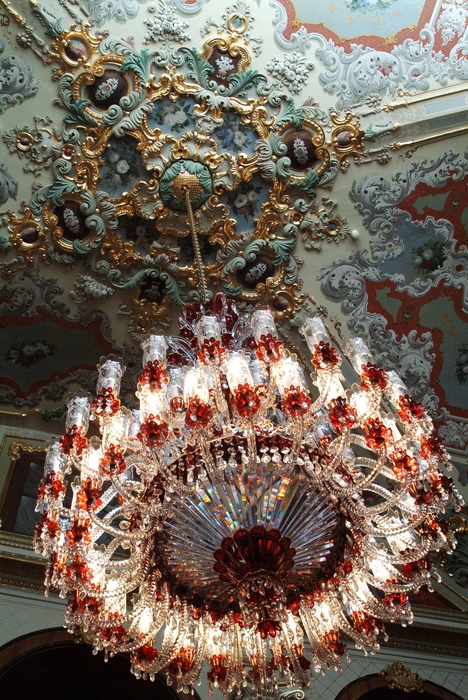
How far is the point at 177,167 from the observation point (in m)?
6.45

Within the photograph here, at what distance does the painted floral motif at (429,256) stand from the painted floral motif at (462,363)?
37.1 inches

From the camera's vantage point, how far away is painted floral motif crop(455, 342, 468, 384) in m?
7.31

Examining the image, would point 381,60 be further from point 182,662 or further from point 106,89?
point 182,662

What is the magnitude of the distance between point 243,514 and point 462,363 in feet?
13.5

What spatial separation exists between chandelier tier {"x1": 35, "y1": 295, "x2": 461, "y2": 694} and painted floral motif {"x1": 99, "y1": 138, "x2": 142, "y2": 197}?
8.56 ft

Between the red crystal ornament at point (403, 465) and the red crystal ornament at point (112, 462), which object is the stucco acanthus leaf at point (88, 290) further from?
the red crystal ornament at point (403, 465)

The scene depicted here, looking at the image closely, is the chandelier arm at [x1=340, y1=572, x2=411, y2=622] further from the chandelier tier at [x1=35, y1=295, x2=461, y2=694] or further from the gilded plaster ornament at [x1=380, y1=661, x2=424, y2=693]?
the gilded plaster ornament at [x1=380, y1=661, x2=424, y2=693]

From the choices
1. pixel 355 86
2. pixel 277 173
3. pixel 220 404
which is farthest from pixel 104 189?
pixel 220 404

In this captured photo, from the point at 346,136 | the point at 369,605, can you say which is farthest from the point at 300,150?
the point at 369,605

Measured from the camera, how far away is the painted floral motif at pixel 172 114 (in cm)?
645

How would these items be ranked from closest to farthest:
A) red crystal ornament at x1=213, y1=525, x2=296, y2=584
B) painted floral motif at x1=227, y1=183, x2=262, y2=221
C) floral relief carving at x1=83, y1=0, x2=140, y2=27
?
red crystal ornament at x1=213, y1=525, x2=296, y2=584, floral relief carving at x1=83, y1=0, x2=140, y2=27, painted floral motif at x1=227, y1=183, x2=262, y2=221

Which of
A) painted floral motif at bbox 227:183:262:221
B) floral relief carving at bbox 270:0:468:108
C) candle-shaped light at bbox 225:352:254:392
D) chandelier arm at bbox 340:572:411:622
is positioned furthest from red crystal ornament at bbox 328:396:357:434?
floral relief carving at bbox 270:0:468:108

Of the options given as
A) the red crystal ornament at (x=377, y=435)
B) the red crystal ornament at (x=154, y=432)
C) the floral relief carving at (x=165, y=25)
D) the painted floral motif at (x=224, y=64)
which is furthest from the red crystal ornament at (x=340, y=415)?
the floral relief carving at (x=165, y=25)

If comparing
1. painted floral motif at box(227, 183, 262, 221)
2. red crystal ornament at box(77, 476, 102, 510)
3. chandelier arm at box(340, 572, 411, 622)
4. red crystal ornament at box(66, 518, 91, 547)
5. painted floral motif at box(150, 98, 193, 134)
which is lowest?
chandelier arm at box(340, 572, 411, 622)
